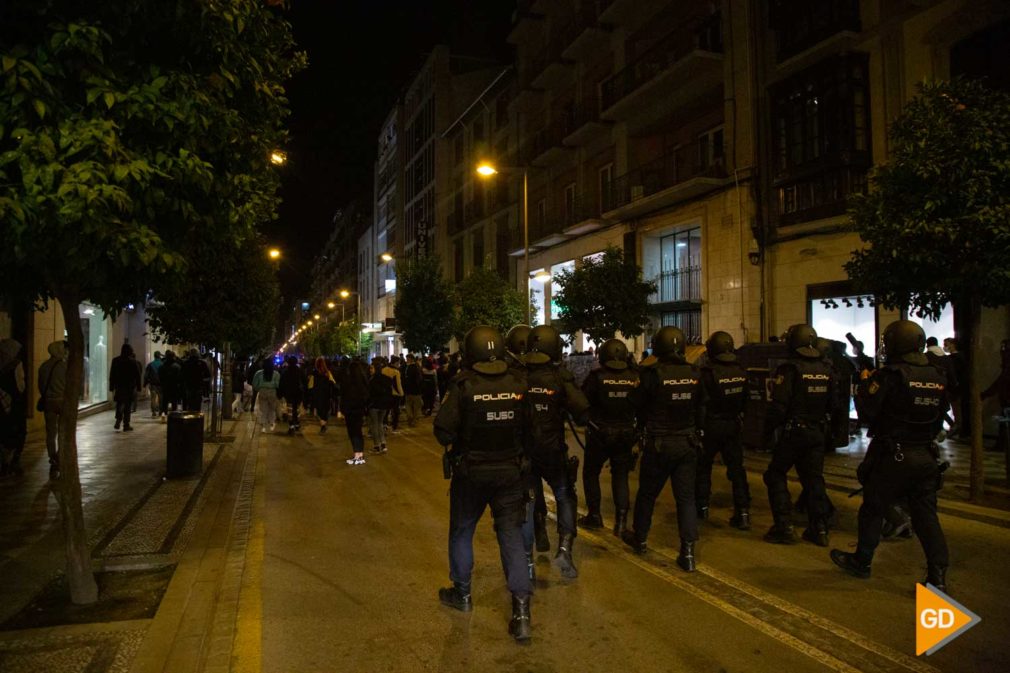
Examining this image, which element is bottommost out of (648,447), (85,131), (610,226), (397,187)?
(648,447)

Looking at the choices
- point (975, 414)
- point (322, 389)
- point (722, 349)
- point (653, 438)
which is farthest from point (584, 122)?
point (653, 438)

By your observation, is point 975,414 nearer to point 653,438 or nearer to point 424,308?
point 653,438

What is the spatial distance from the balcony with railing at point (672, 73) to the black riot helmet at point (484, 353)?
54.7 ft

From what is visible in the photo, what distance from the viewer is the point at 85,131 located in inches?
159

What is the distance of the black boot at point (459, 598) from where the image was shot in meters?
4.84

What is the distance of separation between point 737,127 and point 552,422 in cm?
1550

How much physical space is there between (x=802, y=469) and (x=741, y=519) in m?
0.85

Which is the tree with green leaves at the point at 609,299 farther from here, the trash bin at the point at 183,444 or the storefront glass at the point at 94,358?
the storefront glass at the point at 94,358

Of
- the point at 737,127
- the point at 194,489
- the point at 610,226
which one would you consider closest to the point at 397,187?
the point at 610,226

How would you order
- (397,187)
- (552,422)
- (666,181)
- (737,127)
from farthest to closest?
(397,187)
(666,181)
(737,127)
(552,422)

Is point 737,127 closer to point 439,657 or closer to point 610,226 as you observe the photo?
point 610,226

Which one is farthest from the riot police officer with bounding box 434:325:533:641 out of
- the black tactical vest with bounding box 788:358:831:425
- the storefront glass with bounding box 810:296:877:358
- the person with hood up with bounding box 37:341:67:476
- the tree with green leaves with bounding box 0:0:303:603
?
the storefront glass with bounding box 810:296:877:358

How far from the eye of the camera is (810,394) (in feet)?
20.9

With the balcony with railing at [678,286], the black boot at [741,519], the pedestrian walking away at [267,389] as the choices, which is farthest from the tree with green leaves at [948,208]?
the balcony with railing at [678,286]
